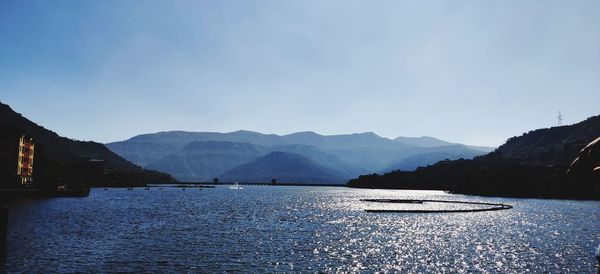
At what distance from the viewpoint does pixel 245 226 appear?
96062 mm

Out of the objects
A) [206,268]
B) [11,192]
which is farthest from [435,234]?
[11,192]

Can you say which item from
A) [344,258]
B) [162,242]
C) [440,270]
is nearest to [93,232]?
[162,242]

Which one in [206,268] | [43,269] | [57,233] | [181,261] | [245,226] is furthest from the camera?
[245,226]

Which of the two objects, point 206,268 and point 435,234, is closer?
point 206,268

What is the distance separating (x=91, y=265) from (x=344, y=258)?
3182cm

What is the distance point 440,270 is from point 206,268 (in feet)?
92.3

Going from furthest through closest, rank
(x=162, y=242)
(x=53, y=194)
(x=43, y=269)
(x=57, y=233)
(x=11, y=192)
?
1. (x=53, y=194)
2. (x=11, y=192)
3. (x=57, y=233)
4. (x=162, y=242)
5. (x=43, y=269)

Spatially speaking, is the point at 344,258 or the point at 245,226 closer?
the point at 344,258

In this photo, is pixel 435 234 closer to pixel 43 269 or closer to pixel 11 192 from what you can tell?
pixel 43 269

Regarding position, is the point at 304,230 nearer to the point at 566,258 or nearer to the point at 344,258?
the point at 344,258

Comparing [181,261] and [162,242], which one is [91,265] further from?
[162,242]

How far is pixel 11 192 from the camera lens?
6467 inches

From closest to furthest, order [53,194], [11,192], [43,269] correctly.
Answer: [43,269], [11,192], [53,194]

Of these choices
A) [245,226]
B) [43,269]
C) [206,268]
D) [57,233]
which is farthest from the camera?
[245,226]
